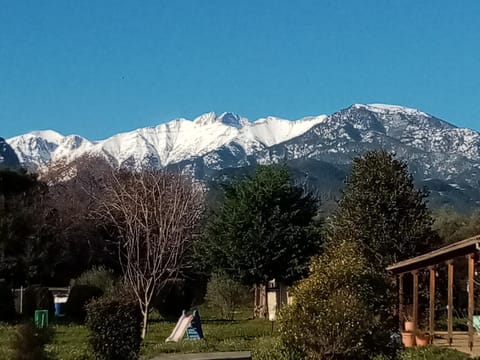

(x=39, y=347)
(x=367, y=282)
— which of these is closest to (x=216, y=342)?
(x=367, y=282)

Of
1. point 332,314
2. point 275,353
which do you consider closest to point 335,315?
point 332,314

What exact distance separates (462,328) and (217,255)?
10.2m

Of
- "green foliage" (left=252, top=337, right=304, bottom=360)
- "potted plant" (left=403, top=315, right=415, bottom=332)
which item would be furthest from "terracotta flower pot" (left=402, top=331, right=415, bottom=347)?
"green foliage" (left=252, top=337, right=304, bottom=360)

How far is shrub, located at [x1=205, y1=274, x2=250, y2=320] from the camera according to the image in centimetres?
3544

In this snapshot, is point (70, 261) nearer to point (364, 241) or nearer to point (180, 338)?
point (364, 241)

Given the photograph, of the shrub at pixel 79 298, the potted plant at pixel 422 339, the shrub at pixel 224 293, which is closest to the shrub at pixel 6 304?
the shrub at pixel 79 298

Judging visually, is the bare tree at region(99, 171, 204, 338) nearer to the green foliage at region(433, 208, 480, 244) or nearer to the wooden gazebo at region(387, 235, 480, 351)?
the wooden gazebo at region(387, 235, 480, 351)

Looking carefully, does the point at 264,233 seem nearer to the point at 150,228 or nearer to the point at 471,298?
the point at 150,228

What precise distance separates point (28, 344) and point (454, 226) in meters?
39.2

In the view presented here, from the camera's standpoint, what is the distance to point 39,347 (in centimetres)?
1271

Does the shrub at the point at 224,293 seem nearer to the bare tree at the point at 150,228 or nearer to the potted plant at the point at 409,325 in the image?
the bare tree at the point at 150,228

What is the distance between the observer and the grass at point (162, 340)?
60.8ft

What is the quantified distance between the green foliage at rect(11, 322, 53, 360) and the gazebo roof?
10.8 meters

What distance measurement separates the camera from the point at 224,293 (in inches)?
1410
